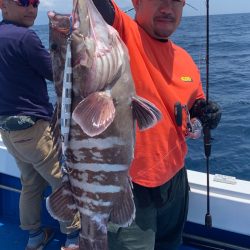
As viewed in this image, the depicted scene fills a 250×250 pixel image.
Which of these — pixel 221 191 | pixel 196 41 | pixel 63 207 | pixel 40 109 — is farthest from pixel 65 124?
pixel 196 41

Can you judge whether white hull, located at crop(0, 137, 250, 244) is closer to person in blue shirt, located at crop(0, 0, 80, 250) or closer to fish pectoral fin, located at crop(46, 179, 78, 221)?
person in blue shirt, located at crop(0, 0, 80, 250)

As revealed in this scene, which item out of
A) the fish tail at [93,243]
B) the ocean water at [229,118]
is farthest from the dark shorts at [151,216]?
the ocean water at [229,118]

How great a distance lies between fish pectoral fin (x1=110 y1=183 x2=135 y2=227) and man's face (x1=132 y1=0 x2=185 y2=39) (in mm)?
988

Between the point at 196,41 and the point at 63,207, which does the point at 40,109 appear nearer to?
the point at 63,207

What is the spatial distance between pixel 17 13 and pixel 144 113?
1867 mm

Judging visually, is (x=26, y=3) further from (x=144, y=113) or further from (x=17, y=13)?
(x=144, y=113)

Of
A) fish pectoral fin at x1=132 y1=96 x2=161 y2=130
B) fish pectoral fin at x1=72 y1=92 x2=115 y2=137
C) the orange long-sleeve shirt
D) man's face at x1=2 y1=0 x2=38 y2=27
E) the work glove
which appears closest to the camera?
fish pectoral fin at x1=72 y1=92 x2=115 y2=137

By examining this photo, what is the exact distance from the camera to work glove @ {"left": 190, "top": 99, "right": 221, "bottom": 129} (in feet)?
8.98

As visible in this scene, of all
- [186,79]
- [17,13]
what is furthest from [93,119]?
[17,13]

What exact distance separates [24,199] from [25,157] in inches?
20.8

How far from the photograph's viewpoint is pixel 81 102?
5.69 feet

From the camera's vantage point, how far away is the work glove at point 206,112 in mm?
2738

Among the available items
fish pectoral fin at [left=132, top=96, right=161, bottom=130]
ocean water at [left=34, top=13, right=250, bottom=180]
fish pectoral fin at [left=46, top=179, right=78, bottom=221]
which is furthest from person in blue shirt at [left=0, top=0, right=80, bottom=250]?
ocean water at [left=34, top=13, right=250, bottom=180]

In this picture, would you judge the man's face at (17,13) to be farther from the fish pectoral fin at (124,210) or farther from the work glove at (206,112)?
the fish pectoral fin at (124,210)
